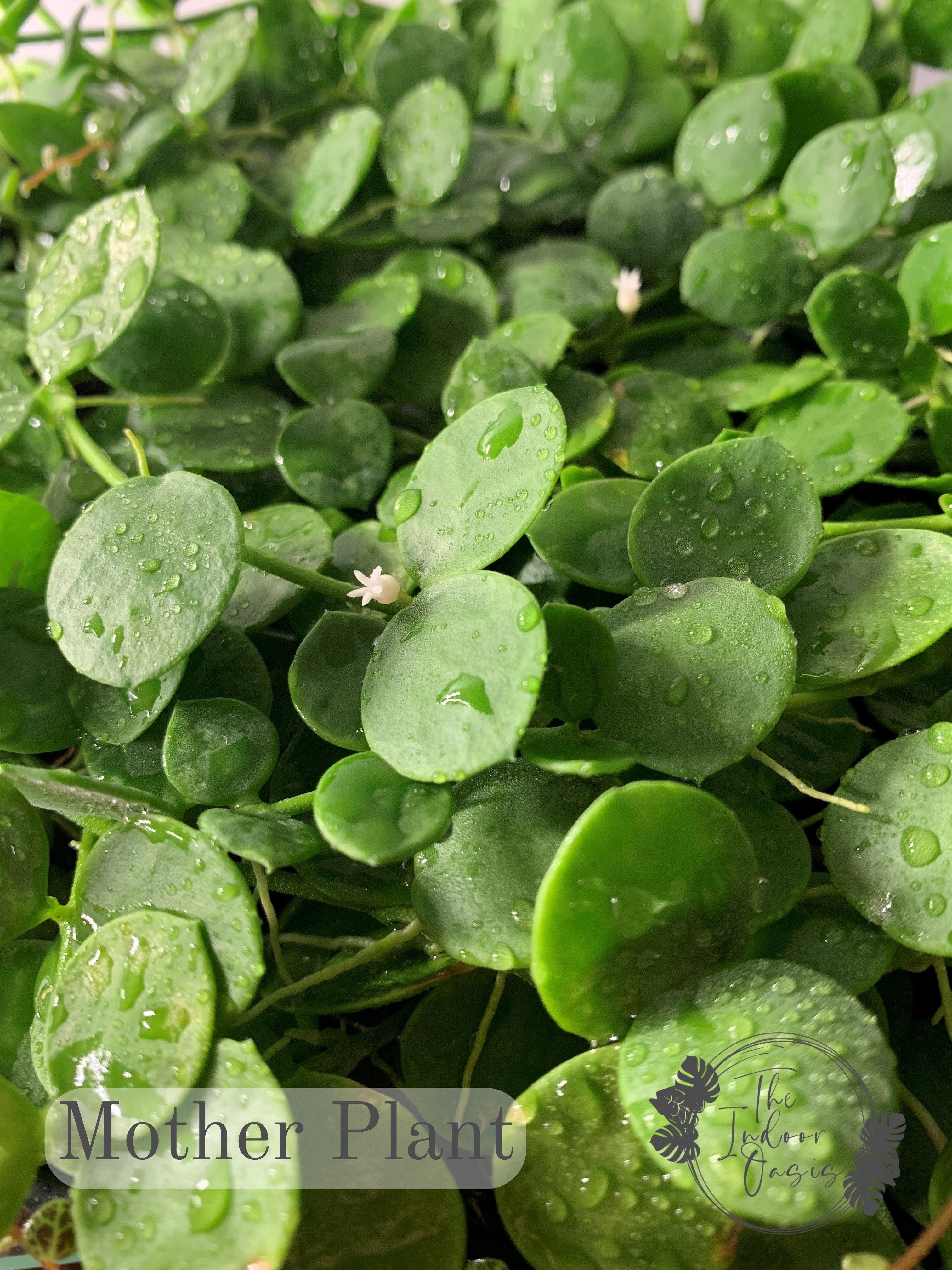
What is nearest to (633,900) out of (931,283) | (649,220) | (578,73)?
(931,283)

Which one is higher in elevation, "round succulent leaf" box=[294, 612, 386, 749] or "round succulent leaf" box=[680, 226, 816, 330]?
"round succulent leaf" box=[680, 226, 816, 330]

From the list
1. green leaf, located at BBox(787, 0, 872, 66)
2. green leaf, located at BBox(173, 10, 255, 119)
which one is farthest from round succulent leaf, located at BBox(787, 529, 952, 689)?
green leaf, located at BBox(173, 10, 255, 119)

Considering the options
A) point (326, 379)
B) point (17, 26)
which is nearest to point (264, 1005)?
point (326, 379)

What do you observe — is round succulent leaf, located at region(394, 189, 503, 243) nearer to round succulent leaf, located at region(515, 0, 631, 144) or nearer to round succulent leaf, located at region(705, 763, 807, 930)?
round succulent leaf, located at region(515, 0, 631, 144)

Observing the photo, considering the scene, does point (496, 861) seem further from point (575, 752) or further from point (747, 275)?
point (747, 275)

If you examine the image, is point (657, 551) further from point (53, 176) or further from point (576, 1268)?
point (53, 176)

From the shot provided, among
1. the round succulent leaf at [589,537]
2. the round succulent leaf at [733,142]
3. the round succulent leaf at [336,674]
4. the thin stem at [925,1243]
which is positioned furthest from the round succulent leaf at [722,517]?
the round succulent leaf at [733,142]

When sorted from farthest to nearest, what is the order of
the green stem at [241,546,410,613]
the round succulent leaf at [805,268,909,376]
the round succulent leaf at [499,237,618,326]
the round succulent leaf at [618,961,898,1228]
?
the round succulent leaf at [499,237,618,326] → the round succulent leaf at [805,268,909,376] → the green stem at [241,546,410,613] → the round succulent leaf at [618,961,898,1228]
